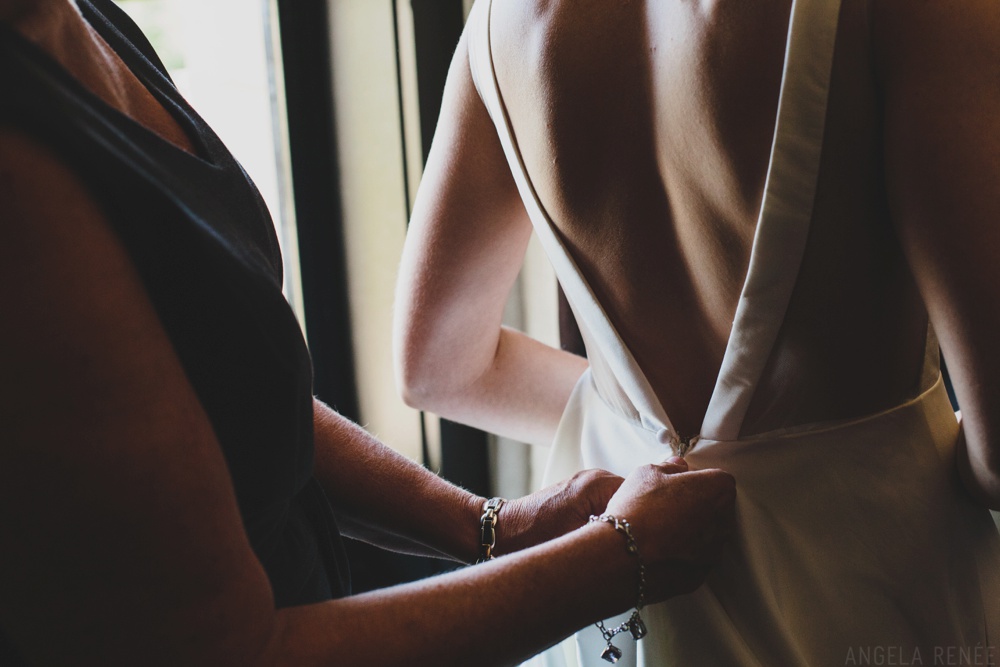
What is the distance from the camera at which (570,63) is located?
752mm

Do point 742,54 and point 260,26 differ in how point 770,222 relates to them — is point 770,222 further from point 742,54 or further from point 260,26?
point 260,26

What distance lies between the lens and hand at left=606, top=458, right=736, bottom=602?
0.73 metres

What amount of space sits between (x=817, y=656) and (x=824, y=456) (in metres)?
0.20

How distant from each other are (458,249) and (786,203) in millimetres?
415

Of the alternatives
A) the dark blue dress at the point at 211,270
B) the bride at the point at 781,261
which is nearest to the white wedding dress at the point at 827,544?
the bride at the point at 781,261

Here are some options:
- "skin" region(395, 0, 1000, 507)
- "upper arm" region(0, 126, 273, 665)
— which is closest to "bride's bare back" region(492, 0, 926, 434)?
"skin" region(395, 0, 1000, 507)

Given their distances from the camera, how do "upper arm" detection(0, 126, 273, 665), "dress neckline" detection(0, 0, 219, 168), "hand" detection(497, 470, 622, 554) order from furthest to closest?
"hand" detection(497, 470, 622, 554) < "dress neckline" detection(0, 0, 219, 168) < "upper arm" detection(0, 126, 273, 665)

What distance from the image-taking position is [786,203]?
2.19 ft

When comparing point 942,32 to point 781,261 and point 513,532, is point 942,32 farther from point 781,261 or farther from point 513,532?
point 513,532

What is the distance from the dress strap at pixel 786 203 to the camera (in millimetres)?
623

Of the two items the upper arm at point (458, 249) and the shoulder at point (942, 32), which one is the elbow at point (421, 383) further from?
the shoulder at point (942, 32)

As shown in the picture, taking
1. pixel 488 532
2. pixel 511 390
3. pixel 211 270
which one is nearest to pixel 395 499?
pixel 488 532

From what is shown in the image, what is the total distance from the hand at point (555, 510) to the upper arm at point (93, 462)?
0.41 meters

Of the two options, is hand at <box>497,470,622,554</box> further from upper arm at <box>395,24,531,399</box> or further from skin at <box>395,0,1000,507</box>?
upper arm at <box>395,24,531,399</box>
